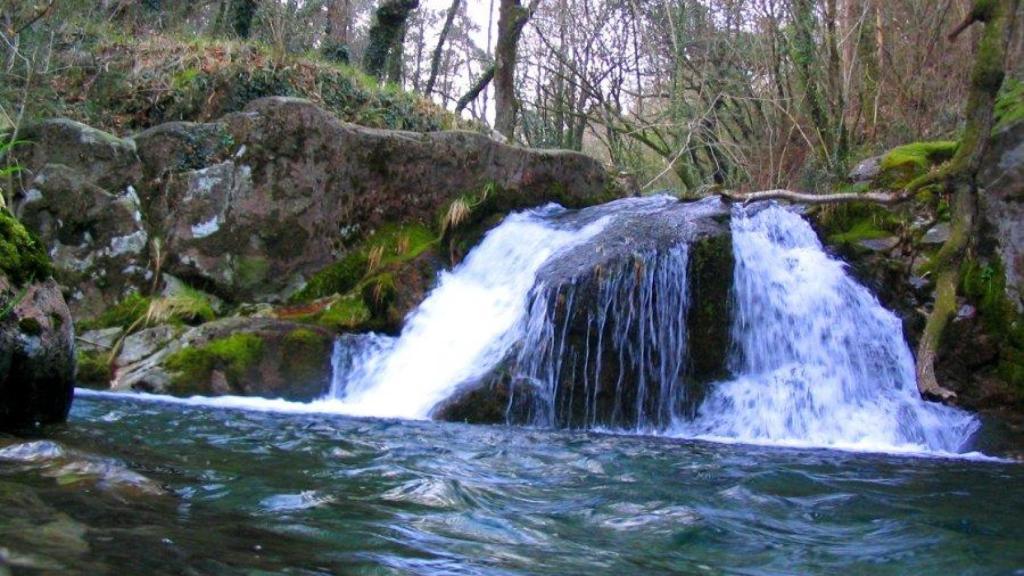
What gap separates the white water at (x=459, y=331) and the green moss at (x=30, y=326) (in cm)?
→ 322

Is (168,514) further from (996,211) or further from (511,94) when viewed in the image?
(511,94)

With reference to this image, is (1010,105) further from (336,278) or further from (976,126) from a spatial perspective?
(336,278)

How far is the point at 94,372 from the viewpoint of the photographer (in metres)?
8.04

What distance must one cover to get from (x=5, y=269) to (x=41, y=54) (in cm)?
611

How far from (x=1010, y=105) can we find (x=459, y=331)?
574 centimetres

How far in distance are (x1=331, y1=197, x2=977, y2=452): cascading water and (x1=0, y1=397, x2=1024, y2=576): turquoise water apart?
71.6 inches

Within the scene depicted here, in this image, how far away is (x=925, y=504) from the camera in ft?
13.5

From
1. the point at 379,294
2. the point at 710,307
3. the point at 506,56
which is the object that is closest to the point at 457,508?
the point at 710,307

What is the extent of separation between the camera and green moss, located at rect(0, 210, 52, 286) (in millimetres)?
4137

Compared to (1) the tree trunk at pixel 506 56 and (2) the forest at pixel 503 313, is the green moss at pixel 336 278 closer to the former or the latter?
(2) the forest at pixel 503 313

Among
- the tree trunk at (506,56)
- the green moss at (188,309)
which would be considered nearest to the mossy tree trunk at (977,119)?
the green moss at (188,309)

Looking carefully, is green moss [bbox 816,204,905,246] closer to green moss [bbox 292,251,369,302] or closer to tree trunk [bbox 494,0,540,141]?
green moss [bbox 292,251,369,302]

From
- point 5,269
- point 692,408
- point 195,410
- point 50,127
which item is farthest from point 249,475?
point 50,127

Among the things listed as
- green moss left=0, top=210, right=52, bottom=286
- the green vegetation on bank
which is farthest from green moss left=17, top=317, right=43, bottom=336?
the green vegetation on bank
